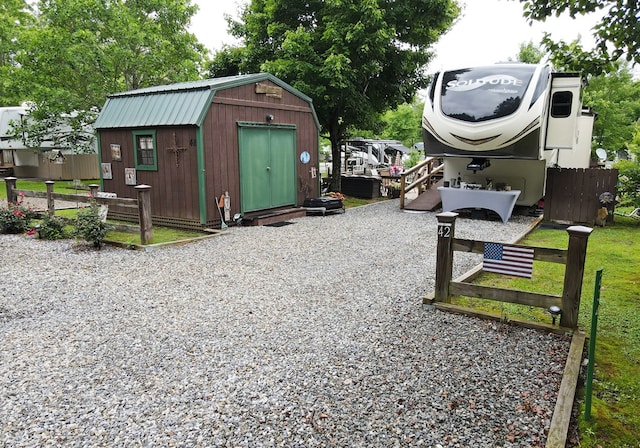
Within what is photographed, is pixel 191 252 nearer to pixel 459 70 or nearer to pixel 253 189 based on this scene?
pixel 253 189

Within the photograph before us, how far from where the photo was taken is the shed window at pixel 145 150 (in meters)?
10.2

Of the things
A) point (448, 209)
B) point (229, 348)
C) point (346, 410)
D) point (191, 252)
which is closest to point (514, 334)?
point (346, 410)

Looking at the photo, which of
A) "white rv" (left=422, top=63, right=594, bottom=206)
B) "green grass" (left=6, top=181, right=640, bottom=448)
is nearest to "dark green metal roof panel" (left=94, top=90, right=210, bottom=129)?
"green grass" (left=6, top=181, right=640, bottom=448)

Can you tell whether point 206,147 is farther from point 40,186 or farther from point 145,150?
point 40,186

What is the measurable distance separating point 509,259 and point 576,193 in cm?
738

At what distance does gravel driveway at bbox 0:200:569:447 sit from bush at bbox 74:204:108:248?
98 cm

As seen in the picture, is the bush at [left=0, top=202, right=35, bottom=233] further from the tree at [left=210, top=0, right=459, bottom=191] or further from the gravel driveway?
A: the tree at [left=210, top=0, right=459, bottom=191]

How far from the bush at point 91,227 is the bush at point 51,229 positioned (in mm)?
1042

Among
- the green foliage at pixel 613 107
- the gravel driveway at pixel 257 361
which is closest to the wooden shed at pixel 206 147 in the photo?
the gravel driveway at pixel 257 361

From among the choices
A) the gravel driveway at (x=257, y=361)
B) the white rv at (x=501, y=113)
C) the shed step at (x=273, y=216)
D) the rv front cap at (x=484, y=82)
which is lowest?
the gravel driveway at (x=257, y=361)

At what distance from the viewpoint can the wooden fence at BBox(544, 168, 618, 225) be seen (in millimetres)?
10547

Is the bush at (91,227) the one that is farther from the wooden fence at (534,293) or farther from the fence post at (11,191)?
the wooden fence at (534,293)

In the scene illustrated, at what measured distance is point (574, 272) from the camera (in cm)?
426

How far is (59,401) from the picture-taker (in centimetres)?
331
